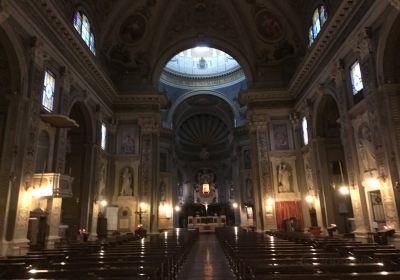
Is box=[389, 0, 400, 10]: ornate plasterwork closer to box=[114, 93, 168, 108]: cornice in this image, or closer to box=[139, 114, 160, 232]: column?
box=[114, 93, 168, 108]: cornice

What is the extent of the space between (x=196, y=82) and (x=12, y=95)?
2717 cm

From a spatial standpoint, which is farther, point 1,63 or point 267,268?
point 1,63

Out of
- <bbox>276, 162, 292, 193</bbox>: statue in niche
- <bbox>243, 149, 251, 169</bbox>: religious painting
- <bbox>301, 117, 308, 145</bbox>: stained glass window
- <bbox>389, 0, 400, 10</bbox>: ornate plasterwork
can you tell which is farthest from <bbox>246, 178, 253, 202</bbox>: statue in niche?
<bbox>389, 0, 400, 10</bbox>: ornate plasterwork

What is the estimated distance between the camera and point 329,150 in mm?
18297

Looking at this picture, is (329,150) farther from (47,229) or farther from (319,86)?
(47,229)

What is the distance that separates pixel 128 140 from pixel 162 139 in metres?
11.3

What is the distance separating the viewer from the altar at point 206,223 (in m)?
32.3

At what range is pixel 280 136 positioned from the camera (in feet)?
73.8

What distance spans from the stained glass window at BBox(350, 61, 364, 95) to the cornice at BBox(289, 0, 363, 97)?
2020 mm

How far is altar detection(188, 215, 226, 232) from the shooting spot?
106ft

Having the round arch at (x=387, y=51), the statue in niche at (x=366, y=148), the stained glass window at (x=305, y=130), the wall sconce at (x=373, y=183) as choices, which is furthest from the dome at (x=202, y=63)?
the wall sconce at (x=373, y=183)

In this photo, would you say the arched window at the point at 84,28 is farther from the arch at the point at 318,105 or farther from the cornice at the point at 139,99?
the arch at the point at 318,105

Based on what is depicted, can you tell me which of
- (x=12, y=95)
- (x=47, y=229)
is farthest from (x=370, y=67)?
(x=47, y=229)

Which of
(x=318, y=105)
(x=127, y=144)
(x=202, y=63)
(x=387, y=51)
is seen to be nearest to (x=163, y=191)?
(x=127, y=144)
